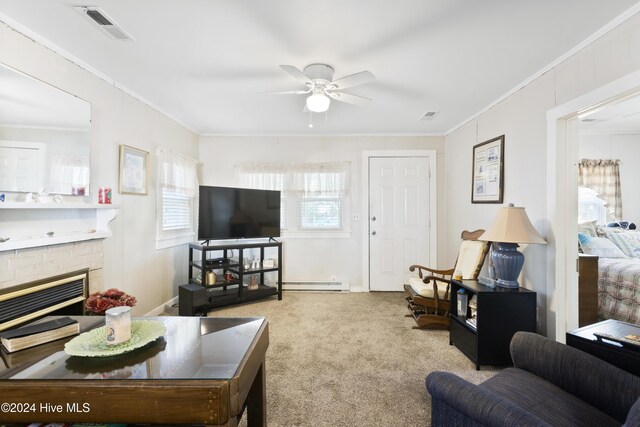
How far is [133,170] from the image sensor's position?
10.0 ft

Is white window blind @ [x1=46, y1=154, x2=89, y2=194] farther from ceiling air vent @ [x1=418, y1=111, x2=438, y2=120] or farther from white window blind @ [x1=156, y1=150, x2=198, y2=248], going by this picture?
ceiling air vent @ [x1=418, y1=111, x2=438, y2=120]

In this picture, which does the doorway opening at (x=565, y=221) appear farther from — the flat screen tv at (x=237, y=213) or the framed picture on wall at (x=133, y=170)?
the framed picture on wall at (x=133, y=170)

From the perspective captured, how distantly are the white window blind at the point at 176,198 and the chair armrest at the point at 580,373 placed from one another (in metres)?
3.60

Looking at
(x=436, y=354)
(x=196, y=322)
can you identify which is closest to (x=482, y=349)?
(x=436, y=354)

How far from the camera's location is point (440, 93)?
2.99m

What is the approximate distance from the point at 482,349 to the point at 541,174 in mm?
1540

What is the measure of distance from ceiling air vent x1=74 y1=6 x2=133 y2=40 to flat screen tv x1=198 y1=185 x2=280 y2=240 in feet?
6.11

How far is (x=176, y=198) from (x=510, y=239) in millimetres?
3798

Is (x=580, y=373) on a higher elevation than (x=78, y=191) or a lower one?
lower

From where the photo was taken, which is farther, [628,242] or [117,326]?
[628,242]

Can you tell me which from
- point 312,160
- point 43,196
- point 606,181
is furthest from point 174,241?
point 606,181

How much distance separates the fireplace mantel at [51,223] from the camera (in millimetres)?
1879

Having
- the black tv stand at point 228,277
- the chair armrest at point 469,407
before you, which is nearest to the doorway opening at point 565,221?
the chair armrest at point 469,407

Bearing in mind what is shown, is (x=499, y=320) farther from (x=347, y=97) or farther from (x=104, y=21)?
(x=104, y=21)
